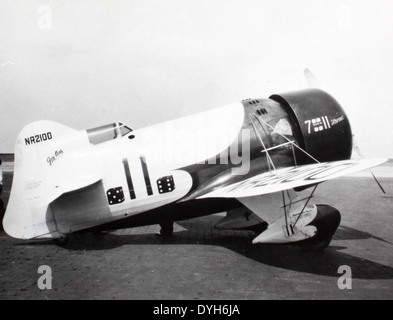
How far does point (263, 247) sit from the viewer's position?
21.3 ft

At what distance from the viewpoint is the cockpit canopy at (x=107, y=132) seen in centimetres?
646

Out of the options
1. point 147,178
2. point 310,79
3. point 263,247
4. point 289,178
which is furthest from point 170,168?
point 310,79

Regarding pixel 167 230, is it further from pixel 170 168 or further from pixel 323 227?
pixel 323 227

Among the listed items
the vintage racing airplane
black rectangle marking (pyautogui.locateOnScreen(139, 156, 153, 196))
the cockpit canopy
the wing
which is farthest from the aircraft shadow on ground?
the cockpit canopy

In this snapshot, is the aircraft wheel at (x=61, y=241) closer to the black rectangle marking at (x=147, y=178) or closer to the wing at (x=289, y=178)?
the black rectangle marking at (x=147, y=178)

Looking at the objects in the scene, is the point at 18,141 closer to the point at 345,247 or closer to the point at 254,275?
the point at 254,275

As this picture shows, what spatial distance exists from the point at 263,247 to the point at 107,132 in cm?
346

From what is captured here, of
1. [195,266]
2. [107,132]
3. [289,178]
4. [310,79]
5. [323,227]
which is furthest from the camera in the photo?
[310,79]

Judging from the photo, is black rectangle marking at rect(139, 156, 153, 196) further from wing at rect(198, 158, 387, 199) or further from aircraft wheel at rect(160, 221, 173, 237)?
aircraft wheel at rect(160, 221, 173, 237)

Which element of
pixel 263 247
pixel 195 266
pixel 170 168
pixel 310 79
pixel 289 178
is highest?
pixel 310 79

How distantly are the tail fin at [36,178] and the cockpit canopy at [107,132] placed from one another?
0.51 feet

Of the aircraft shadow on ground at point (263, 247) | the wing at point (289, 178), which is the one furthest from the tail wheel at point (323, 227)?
the wing at point (289, 178)

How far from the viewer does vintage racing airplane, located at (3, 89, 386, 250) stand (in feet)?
19.6
